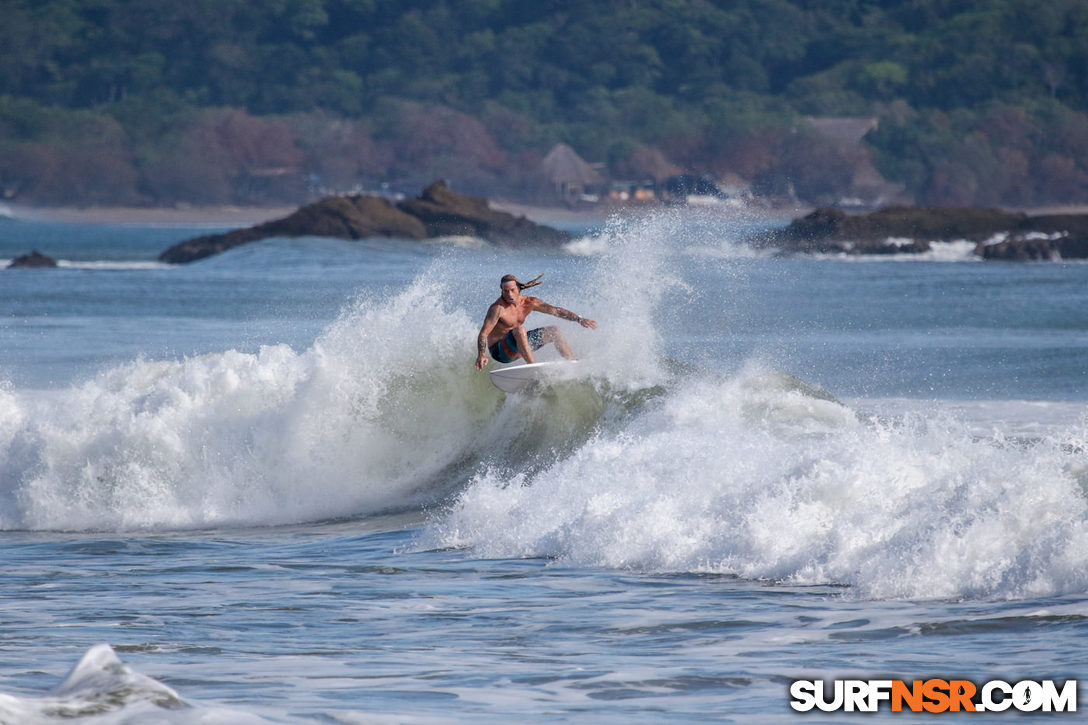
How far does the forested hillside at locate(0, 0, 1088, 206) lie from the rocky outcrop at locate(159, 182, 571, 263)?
29.5 m

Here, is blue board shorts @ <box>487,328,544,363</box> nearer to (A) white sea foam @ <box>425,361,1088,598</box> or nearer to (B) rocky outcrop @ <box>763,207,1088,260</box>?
(A) white sea foam @ <box>425,361,1088,598</box>

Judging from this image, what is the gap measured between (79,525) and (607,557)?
5704mm

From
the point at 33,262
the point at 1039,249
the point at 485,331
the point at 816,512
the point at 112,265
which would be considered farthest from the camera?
the point at 112,265

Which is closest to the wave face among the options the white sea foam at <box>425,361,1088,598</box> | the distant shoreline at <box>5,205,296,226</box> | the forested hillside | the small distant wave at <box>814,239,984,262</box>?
the white sea foam at <box>425,361,1088,598</box>

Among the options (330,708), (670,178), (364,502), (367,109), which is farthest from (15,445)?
(367,109)

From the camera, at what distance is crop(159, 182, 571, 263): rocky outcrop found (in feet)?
220

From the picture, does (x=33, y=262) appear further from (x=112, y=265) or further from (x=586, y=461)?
(x=586, y=461)

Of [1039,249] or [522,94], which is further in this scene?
[522,94]

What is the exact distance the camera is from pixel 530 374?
15133 millimetres

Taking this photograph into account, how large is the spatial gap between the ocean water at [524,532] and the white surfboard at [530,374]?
0.27 metres

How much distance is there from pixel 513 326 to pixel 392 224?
55131 millimetres

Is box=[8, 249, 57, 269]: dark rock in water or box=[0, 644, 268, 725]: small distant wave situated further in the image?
box=[8, 249, 57, 269]: dark rock in water

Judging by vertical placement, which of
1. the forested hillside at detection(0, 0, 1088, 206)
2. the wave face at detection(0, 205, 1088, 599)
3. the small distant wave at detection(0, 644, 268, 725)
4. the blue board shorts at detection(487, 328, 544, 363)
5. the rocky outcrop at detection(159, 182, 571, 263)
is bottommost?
the small distant wave at detection(0, 644, 268, 725)

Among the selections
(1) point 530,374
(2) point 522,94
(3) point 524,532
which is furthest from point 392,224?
(3) point 524,532
